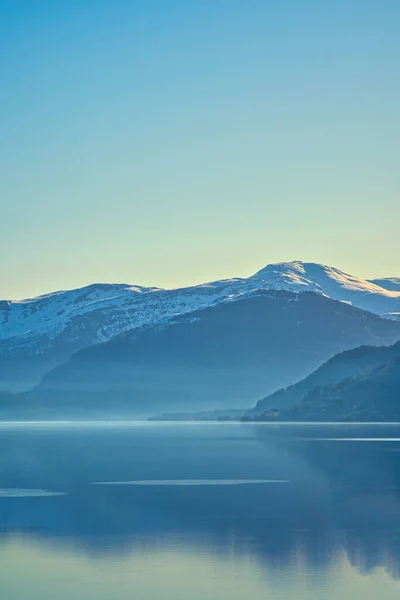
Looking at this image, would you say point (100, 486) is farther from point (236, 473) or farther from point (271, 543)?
point (271, 543)

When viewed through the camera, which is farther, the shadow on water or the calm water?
the shadow on water

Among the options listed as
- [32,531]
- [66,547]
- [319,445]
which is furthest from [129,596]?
[319,445]

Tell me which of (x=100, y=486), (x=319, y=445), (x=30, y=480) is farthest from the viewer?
(x=319, y=445)

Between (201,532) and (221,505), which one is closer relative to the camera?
(201,532)

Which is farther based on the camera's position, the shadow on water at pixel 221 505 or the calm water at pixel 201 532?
the shadow on water at pixel 221 505

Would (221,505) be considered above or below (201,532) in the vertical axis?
above

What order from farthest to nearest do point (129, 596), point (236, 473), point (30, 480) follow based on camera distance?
1. point (236, 473)
2. point (30, 480)
3. point (129, 596)

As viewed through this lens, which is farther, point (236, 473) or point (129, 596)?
point (236, 473)
